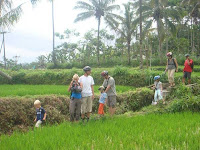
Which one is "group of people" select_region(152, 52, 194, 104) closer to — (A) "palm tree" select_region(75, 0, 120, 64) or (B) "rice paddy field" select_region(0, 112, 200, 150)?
(B) "rice paddy field" select_region(0, 112, 200, 150)

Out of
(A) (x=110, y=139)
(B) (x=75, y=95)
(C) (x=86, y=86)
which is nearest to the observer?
(A) (x=110, y=139)

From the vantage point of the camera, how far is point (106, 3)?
1030 inches

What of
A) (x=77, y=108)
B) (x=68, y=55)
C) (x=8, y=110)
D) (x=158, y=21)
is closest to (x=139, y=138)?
(x=77, y=108)

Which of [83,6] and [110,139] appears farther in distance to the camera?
[83,6]

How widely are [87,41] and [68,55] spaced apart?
404 centimetres

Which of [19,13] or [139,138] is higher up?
[19,13]

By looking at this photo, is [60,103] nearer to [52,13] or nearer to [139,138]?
[139,138]

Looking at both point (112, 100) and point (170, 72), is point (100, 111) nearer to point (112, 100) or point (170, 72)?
point (112, 100)

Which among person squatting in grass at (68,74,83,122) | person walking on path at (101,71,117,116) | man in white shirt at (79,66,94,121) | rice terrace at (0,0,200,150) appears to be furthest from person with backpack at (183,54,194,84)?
person squatting in grass at (68,74,83,122)

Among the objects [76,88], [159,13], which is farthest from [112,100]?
[159,13]

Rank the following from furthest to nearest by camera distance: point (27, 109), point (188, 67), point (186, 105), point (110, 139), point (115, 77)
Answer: point (115, 77), point (188, 67), point (27, 109), point (186, 105), point (110, 139)

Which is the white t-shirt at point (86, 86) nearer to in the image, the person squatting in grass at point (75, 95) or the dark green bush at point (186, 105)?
the person squatting in grass at point (75, 95)

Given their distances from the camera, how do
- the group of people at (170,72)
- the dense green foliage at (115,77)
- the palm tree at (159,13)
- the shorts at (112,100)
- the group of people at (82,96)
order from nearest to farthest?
the group of people at (82,96)
the shorts at (112,100)
the group of people at (170,72)
the dense green foliage at (115,77)
the palm tree at (159,13)

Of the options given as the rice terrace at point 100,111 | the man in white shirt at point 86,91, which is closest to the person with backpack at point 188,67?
the rice terrace at point 100,111
